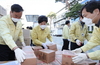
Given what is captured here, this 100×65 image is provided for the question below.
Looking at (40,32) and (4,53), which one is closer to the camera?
(4,53)

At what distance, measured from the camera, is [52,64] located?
1232 mm

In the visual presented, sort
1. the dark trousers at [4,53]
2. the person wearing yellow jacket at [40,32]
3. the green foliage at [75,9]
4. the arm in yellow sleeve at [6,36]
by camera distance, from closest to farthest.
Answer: the arm in yellow sleeve at [6,36], the dark trousers at [4,53], the person wearing yellow jacket at [40,32], the green foliage at [75,9]

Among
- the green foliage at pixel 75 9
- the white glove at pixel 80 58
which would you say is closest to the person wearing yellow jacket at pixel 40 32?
the white glove at pixel 80 58

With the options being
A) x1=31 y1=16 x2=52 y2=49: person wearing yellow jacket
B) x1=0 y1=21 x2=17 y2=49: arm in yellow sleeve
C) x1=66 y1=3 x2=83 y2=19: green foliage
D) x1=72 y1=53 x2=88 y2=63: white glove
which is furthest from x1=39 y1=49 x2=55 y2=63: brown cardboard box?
x1=66 y1=3 x2=83 y2=19: green foliage

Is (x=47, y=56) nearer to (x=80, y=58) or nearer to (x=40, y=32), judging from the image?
(x=80, y=58)

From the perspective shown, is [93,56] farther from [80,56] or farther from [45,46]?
[45,46]

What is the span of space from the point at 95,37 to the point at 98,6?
1.26 ft

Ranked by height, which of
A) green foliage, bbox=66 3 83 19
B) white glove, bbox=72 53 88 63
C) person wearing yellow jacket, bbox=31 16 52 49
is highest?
green foliage, bbox=66 3 83 19

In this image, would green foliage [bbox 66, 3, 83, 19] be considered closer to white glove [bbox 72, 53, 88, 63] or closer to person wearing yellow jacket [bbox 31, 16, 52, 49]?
person wearing yellow jacket [bbox 31, 16, 52, 49]

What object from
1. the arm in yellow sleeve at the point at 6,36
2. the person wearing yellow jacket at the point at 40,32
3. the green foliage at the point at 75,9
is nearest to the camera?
the arm in yellow sleeve at the point at 6,36

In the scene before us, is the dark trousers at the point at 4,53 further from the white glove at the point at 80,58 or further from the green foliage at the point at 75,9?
the green foliage at the point at 75,9

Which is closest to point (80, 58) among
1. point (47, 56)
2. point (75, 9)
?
point (47, 56)

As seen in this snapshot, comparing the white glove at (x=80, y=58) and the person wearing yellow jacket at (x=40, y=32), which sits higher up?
the person wearing yellow jacket at (x=40, y=32)

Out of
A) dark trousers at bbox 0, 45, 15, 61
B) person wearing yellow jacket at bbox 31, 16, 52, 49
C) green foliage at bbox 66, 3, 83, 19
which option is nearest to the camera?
dark trousers at bbox 0, 45, 15, 61
